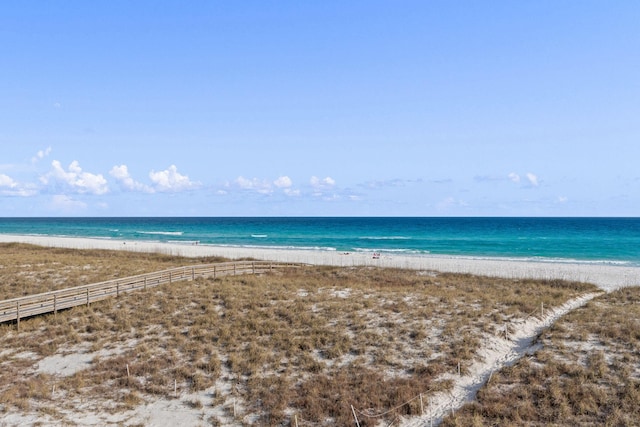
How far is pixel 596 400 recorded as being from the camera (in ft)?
49.6

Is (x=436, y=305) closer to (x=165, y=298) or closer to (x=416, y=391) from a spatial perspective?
(x=416, y=391)

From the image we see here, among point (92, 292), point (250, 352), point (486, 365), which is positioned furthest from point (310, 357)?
point (92, 292)

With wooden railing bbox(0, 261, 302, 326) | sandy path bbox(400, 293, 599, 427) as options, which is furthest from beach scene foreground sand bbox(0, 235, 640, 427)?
wooden railing bbox(0, 261, 302, 326)

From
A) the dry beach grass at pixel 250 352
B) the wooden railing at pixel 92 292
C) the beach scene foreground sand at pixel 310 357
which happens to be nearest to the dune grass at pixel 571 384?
the beach scene foreground sand at pixel 310 357

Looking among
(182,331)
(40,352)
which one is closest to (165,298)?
(182,331)

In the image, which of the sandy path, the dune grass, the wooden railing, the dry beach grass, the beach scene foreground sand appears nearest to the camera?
the dune grass

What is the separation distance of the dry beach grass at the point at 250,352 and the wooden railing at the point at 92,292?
0.72 meters

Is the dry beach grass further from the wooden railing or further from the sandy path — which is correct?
the wooden railing

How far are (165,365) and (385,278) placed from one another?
23574mm

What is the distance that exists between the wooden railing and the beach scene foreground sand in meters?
0.79

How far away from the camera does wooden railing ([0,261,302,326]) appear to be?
24547 mm

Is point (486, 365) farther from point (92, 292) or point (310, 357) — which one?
point (92, 292)

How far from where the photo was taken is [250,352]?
19.9 m

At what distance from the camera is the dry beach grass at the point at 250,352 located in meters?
15.9
